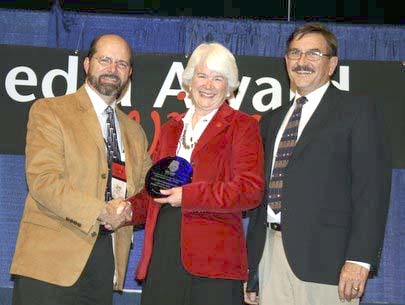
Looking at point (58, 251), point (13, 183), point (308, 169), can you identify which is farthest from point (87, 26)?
point (308, 169)

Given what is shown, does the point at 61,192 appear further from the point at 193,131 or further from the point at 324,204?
the point at 324,204

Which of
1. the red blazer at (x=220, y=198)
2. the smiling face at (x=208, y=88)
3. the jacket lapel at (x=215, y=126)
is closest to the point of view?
the red blazer at (x=220, y=198)

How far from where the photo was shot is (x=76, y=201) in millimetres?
2602

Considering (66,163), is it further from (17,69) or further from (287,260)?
(17,69)

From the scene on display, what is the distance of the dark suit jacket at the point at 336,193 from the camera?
8.00 feet

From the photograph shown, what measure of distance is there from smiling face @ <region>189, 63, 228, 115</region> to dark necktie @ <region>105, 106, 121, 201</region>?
1.66 feet

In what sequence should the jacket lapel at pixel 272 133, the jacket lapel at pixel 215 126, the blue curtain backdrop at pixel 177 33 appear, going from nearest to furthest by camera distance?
the jacket lapel at pixel 215 126, the jacket lapel at pixel 272 133, the blue curtain backdrop at pixel 177 33

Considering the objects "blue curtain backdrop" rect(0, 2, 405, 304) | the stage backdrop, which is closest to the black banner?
the stage backdrop

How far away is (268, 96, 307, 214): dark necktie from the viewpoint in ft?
8.61

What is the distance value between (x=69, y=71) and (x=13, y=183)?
2.93ft

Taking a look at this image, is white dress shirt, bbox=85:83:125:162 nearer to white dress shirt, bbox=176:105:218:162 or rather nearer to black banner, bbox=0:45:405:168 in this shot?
white dress shirt, bbox=176:105:218:162

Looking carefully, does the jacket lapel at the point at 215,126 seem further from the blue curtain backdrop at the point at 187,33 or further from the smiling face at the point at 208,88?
the blue curtain backdrop at the point at 187,33

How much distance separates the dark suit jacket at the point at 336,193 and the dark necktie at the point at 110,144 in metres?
0.85

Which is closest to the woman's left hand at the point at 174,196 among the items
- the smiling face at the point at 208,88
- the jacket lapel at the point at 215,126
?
the jacket lapel at the point at 215,126
